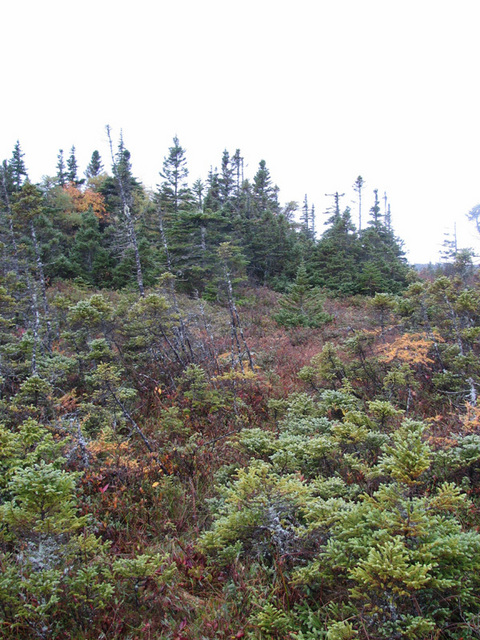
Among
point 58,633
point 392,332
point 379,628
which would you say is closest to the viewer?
point 379,628

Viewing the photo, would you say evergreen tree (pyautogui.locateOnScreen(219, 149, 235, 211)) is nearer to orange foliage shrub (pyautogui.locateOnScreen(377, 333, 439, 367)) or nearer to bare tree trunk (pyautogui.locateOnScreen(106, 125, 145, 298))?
bare tree trunk (pyautogui.locateOnScreen(106, 125, 145, 298))

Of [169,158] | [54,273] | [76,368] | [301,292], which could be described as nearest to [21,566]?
[76,368]

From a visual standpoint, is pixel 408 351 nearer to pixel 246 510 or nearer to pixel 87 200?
pixel 246 510

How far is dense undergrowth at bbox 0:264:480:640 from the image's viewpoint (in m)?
2.20

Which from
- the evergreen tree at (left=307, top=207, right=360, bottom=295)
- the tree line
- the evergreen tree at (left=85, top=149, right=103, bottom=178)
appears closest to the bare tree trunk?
the tree line

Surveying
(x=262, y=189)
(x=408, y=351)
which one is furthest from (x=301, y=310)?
(x=262, y=189)

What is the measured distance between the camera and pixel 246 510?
9.87 feet

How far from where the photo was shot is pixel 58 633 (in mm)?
2402

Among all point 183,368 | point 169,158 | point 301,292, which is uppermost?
point 169,158

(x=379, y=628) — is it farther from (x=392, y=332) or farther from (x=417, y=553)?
(x=392, y=332)

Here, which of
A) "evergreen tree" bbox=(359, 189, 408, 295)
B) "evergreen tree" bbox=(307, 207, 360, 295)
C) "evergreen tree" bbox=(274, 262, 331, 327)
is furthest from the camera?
"evergreen tree" bbox=(307, 207, 360, 295)

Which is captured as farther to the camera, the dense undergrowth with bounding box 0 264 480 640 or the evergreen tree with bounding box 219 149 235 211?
the evergreen tree with bounding box 219 149 235 211

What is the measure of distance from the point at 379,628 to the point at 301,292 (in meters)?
15.0

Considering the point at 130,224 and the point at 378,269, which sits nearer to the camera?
the point at 130,224
